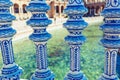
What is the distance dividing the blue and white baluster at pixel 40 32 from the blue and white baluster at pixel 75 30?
29 cm

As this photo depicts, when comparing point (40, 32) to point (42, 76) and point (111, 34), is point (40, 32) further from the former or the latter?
point (111, 34)

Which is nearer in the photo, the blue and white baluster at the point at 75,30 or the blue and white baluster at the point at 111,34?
the blue and white baluster at the point at 111,34

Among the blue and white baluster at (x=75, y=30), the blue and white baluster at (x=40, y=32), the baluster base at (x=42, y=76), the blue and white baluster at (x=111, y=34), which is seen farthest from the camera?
the baluster base at (x=42, y=76)

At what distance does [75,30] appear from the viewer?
7.71ft

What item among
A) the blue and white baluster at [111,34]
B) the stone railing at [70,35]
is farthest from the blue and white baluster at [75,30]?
the blue and white baluster at [111,34]

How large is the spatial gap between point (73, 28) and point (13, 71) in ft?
3.31

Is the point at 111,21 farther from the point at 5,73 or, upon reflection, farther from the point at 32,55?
the point at 32,55

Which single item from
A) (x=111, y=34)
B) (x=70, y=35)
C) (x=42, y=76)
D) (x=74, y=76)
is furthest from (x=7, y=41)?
(x=111, y=34)

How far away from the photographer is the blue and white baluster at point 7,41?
2.37 meters

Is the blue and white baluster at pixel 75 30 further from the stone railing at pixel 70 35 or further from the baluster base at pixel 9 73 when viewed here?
the baluster base at pixel 9 73

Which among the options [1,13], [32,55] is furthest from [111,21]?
[32,55]

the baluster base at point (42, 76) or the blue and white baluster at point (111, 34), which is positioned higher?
the blue and white baluster at point (111, 34)

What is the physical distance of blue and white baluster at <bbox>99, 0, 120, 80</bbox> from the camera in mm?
2166

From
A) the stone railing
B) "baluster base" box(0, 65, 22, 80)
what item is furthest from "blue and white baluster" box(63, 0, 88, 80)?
"baluster base" box(0, 65, 22, 80)
